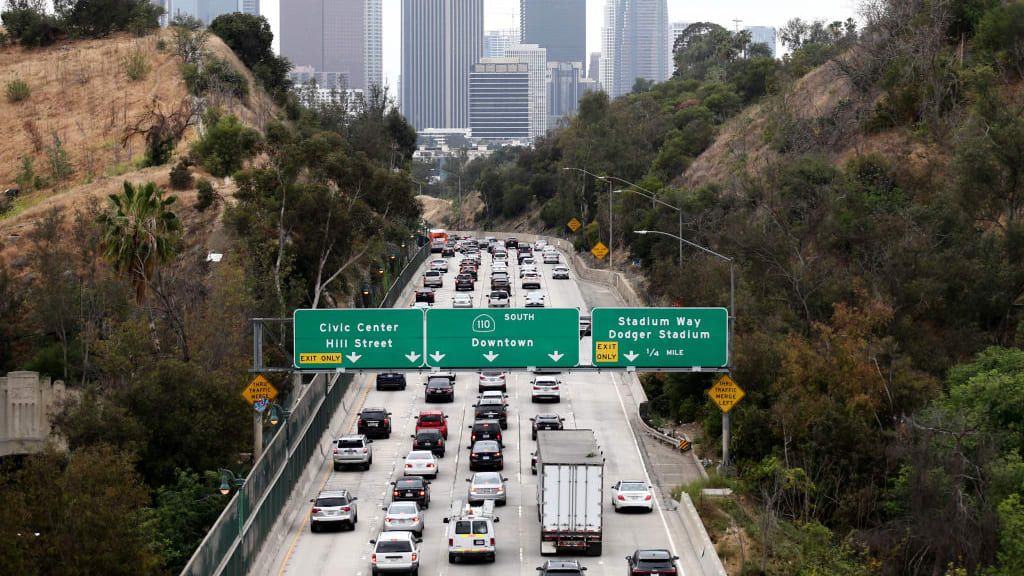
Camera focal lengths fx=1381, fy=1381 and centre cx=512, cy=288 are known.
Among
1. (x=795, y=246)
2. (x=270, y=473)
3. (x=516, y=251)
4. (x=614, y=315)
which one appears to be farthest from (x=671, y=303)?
(x=516, y=251)

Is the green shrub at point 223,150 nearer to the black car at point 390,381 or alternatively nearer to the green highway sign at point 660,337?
the black car at point 390,381

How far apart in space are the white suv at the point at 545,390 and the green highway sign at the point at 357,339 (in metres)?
17.9

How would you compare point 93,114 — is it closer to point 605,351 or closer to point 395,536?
point 605,351

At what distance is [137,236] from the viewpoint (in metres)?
57.7

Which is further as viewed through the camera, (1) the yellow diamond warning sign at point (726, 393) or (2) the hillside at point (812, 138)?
(2) the hillside at point (812, 138)

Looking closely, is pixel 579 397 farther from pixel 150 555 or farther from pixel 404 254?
pixel 404 254

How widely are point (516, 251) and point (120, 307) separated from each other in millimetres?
71461

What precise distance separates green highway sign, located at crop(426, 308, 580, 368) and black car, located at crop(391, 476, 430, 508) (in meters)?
3.97

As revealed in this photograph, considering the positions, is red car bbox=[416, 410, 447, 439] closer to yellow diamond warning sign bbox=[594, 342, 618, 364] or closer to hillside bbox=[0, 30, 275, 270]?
yellow diamond warning sign bbox=[594, 342, 618, 364]

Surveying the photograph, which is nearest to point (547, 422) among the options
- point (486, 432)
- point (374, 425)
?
point (486, 432)

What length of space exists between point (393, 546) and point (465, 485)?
39.0ft

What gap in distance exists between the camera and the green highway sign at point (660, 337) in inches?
Answer: 1805

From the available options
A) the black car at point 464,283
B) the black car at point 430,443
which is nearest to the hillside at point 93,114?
the black car at point 464,283

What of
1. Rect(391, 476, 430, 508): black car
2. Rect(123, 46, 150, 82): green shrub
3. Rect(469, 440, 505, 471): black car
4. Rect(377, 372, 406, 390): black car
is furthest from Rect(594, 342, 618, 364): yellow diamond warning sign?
Rect(123, 46, 150, 82): green shrub
